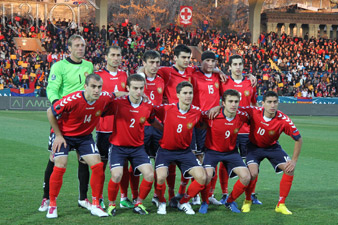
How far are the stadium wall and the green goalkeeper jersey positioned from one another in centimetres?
2132

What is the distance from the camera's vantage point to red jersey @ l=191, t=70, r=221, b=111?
798 centimetres

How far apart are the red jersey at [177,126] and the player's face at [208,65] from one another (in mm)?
1020

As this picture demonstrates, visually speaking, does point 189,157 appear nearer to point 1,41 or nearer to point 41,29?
point 1,41

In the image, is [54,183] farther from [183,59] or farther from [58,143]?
[183,59]

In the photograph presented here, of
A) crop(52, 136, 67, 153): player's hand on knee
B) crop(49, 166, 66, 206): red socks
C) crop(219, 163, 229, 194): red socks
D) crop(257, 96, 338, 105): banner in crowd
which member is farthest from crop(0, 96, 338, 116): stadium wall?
crop(49, 166, 66, 206): red socks

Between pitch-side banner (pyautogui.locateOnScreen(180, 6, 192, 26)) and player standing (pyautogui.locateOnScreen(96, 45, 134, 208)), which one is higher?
pitch-side banner (pyautogui.locateOnScreen(180, 6, 192, 26))

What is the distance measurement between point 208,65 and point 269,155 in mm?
1630

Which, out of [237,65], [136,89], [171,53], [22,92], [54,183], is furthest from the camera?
[171,53]

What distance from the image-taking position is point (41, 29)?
1351 inches

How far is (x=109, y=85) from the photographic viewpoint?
750 centimetres

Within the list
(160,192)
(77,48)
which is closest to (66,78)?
(77,48)

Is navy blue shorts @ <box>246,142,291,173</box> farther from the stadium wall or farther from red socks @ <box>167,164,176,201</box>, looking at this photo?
the stadium wall

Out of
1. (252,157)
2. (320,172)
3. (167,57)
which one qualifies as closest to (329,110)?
(167,57)

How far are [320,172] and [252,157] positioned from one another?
3.75 m
